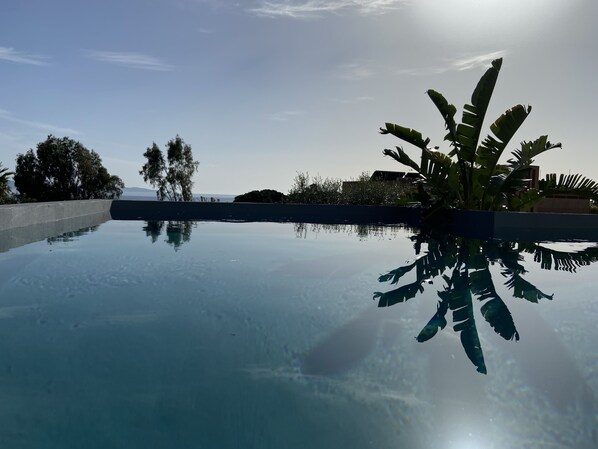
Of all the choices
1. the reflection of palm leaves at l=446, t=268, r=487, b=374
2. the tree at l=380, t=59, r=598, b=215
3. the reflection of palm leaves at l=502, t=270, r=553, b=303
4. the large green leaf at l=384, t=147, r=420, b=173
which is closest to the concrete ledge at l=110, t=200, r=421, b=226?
the tree at l=380, t=59, r=598, b=215

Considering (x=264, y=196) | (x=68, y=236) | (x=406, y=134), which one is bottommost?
(x=68, y=236)

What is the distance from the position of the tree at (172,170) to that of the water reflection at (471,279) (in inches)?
634

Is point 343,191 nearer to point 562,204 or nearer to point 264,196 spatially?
point 264,196

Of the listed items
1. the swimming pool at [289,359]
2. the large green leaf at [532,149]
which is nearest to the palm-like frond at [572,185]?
the large green leaf at [532,149]

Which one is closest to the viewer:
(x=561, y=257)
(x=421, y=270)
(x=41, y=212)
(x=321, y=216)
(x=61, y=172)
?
(x=421, y=270)

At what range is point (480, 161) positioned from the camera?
8.27 m

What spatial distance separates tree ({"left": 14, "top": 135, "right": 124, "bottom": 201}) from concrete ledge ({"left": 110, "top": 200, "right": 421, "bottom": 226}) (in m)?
12.4

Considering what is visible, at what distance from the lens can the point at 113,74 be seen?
1309cm

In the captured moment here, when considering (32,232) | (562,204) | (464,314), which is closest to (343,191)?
(562,204)

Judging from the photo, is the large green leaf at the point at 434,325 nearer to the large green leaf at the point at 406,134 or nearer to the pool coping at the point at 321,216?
the pool coping at the point at 321,216

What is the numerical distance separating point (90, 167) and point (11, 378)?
24.8 metres

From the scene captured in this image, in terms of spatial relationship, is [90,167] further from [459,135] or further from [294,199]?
[459,135]

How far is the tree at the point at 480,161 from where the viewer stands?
7520mm

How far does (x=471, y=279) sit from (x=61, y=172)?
82.0 feet
